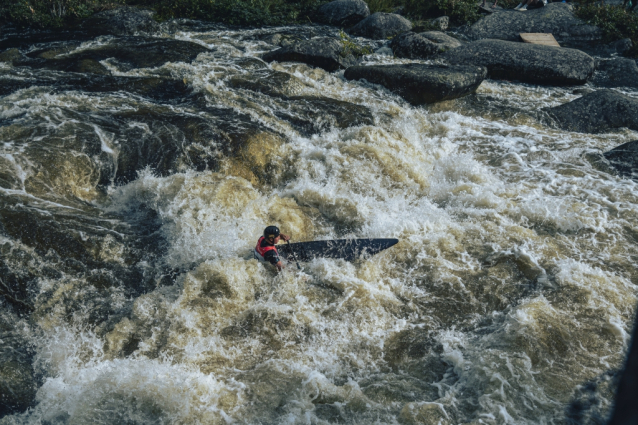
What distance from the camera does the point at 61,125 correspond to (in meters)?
6.39

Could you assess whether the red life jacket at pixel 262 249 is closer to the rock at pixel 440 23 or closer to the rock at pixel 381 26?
the rock at pixel 381 26

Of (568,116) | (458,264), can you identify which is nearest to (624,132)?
(568,116)

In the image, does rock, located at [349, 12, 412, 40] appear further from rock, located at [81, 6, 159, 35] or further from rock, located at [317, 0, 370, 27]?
rock, located at [81, 6, 159, 35]

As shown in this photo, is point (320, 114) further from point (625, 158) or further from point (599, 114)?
point (599, 114)

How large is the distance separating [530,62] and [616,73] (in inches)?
101

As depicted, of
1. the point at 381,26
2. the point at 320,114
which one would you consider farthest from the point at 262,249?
the point at 381,26

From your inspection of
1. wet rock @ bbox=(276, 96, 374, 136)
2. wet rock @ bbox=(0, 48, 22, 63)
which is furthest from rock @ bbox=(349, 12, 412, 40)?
wet rock @ bbox=(0, 48, 22, 63)

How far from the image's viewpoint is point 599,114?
8.59m

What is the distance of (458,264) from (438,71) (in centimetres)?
549

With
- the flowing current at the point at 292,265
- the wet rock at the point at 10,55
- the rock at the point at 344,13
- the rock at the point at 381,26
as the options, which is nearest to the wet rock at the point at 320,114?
the flowing current at the point at 292,265

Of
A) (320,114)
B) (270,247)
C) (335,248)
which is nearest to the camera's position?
(270,247)

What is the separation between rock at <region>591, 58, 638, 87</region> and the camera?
35.4ft

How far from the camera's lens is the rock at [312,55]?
10250mm

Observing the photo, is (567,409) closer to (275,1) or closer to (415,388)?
(415,388)
